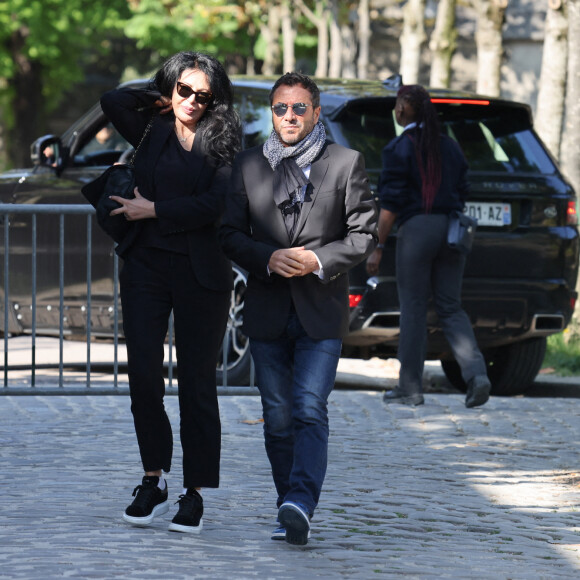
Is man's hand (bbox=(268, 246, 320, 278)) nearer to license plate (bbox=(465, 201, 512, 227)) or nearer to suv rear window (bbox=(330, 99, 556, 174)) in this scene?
suv rear window (bbox=(330, 99, 556, 174))

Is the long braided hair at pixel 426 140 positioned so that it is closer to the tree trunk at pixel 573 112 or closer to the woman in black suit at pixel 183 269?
the woman in black suit at pixel 183 269

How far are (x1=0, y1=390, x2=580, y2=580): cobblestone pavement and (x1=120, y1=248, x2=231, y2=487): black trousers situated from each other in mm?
282

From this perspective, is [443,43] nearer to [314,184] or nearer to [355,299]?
[355,299]

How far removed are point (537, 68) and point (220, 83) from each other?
3813 cm

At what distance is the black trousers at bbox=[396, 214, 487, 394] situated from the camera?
29.1 feet

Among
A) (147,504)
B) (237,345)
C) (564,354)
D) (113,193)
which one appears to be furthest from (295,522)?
(564,354)

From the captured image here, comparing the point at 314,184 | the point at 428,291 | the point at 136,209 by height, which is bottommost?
the point at 428,291

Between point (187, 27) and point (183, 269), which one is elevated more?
point (187, 27)

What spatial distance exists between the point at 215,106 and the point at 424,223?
3.31 m

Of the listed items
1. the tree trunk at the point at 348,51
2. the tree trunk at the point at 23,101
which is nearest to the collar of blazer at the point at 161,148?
the tree trunk at the point at 348,51

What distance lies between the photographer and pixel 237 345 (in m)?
9.51

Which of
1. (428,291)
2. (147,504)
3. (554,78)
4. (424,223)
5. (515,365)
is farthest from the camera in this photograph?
(554,78)

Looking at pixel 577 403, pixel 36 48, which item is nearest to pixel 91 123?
pixel 577 403

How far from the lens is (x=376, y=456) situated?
748 cm
